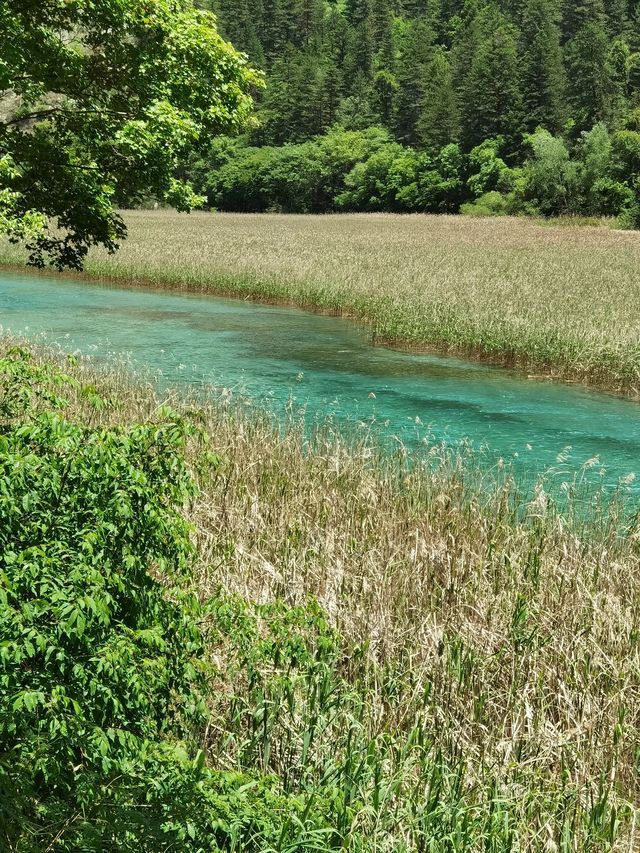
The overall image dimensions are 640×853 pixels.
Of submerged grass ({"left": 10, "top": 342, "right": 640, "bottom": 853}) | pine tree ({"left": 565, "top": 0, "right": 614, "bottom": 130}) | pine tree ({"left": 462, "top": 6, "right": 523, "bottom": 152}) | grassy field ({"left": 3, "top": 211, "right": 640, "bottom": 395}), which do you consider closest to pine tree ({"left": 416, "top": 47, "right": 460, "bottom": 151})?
pine tree ({"left": 462, "top": 6, "right": 523, "bottom": 152})

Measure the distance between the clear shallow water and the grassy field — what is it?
616mm

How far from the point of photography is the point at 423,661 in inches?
183

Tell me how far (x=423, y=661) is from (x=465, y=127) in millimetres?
78137

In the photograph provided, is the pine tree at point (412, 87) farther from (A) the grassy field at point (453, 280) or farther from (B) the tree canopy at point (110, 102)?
(B) the tree canopy at point (110, 102)

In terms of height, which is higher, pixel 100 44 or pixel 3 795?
pixel 100 44

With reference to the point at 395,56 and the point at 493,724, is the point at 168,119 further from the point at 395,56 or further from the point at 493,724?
the point at 395,56

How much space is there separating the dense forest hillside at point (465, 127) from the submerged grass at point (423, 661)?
49.7 m

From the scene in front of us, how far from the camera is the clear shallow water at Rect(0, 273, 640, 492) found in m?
11.7

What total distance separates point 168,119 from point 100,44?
154 cm

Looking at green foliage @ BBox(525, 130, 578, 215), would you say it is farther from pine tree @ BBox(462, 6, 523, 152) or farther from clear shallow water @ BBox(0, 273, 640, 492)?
clear shallow water @ BBox(0, 273, 640, 492)

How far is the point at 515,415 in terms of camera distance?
43.8 feet

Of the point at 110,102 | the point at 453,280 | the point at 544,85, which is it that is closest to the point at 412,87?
the point at 544,85

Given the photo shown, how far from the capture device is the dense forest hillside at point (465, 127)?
63.2 meters

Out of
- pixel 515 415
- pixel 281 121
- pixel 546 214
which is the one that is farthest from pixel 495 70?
pixel 515 415
